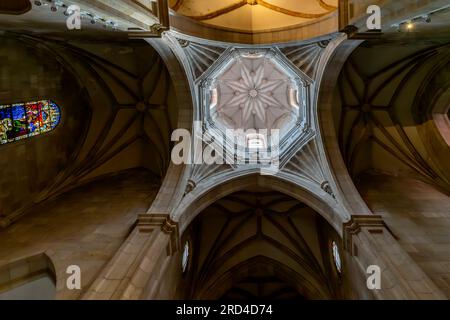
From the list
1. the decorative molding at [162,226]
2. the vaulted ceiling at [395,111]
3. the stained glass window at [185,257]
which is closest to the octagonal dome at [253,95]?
the vaulted ceiling at [395,111]

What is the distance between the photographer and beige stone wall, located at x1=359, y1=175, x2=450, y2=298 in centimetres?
815

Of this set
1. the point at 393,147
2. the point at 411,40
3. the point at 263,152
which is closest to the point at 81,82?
the point at 263,152

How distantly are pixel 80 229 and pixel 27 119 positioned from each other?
14.6 feet

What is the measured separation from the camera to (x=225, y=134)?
1432 cm

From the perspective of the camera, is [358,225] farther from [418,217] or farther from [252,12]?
[252,12]

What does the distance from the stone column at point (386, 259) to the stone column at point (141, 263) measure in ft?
16.5

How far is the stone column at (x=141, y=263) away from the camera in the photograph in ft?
21.8

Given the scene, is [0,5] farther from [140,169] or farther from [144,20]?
[140,169]

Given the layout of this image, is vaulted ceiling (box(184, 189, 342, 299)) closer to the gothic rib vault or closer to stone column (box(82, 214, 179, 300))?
the gothic rib vault

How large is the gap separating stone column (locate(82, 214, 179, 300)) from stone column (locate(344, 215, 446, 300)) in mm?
5037

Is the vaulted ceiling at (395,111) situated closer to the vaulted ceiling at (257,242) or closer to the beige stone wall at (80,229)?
the vaulted ceiling at (257,242)

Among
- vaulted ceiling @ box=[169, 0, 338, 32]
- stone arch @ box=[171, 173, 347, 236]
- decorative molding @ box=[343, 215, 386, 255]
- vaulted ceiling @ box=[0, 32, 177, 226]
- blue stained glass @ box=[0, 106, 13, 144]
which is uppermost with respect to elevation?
vaulted ceiling @ box=[169, 0, 338, 32]

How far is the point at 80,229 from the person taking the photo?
9.49 m

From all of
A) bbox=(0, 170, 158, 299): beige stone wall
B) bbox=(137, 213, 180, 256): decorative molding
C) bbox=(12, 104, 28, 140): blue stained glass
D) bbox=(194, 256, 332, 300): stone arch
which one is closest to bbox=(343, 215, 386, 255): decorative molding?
bbox=(194, 256, 332, 300): stone arch
